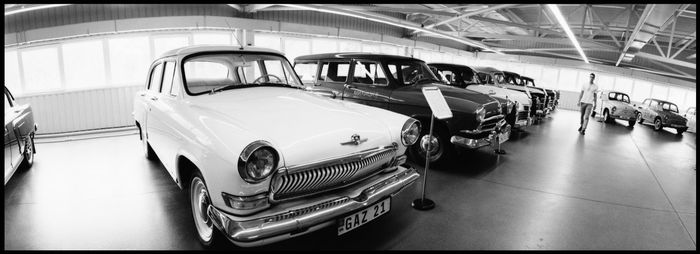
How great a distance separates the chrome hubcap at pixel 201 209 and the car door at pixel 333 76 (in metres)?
3.07

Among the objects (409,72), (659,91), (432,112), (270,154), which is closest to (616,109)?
(409,72)

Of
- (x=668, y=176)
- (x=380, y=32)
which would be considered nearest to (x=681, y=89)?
(x=380, y=32)

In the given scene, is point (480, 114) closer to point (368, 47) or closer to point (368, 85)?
point (368, 85)

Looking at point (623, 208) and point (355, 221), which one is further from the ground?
point (355, 221)

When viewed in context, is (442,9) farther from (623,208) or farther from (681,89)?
(681,89)

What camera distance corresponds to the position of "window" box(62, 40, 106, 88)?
333 inches

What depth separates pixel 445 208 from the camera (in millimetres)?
3473

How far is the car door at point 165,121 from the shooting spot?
290 cm

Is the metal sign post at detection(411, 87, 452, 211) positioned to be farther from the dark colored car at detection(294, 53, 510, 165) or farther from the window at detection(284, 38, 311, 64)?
the window at detection(284, 38, 311, 64)

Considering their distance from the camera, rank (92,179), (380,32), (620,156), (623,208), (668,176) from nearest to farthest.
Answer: (623,208), (92,179), (668,176), (620,156), (380,32)

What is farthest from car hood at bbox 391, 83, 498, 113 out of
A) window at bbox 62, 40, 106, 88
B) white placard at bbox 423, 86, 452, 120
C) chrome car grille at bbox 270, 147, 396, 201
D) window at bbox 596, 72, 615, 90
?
window at bbox 596, 72, 615, 90

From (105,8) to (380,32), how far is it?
32.8 ft

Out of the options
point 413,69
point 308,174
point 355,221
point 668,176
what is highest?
point 413,69

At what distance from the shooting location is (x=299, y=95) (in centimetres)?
334
